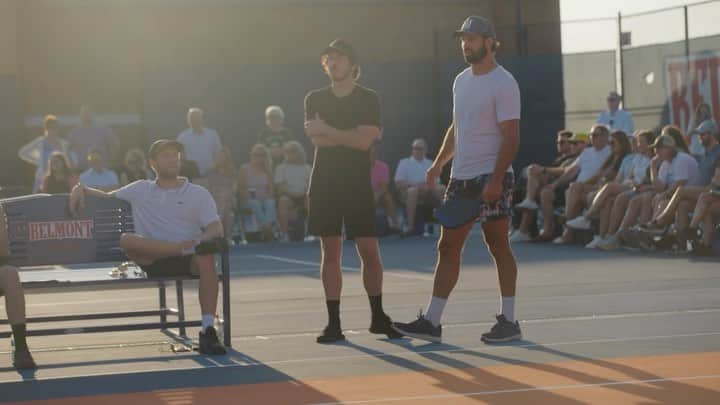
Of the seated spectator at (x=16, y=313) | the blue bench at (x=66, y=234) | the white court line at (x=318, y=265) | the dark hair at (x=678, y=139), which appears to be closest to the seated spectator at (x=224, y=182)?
the white court line at (x=318, y=265)

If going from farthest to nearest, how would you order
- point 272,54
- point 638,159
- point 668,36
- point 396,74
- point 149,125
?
point 272,54
point 396,74
point 149,125
point 668,36
point 638,159

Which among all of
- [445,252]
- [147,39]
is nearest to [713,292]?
[445,252]

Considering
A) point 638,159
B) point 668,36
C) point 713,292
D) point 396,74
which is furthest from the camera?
point 396,74

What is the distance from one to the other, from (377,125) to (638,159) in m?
9.21

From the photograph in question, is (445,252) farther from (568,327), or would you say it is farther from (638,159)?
(638,159)

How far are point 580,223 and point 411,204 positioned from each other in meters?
4.08

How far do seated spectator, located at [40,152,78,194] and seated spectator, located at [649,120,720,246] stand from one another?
732 cm

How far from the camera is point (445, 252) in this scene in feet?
32.2

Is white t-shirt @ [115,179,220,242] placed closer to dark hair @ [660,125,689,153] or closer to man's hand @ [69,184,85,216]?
man's hand @ [69,184,85,216]

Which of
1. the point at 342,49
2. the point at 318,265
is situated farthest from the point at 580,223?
the point at 342,49

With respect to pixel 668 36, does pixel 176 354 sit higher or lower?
lower

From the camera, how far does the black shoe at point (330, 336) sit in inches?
393

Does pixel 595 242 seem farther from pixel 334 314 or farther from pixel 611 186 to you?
pixel 334 314

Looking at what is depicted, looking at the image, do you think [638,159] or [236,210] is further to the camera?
[236,210]
